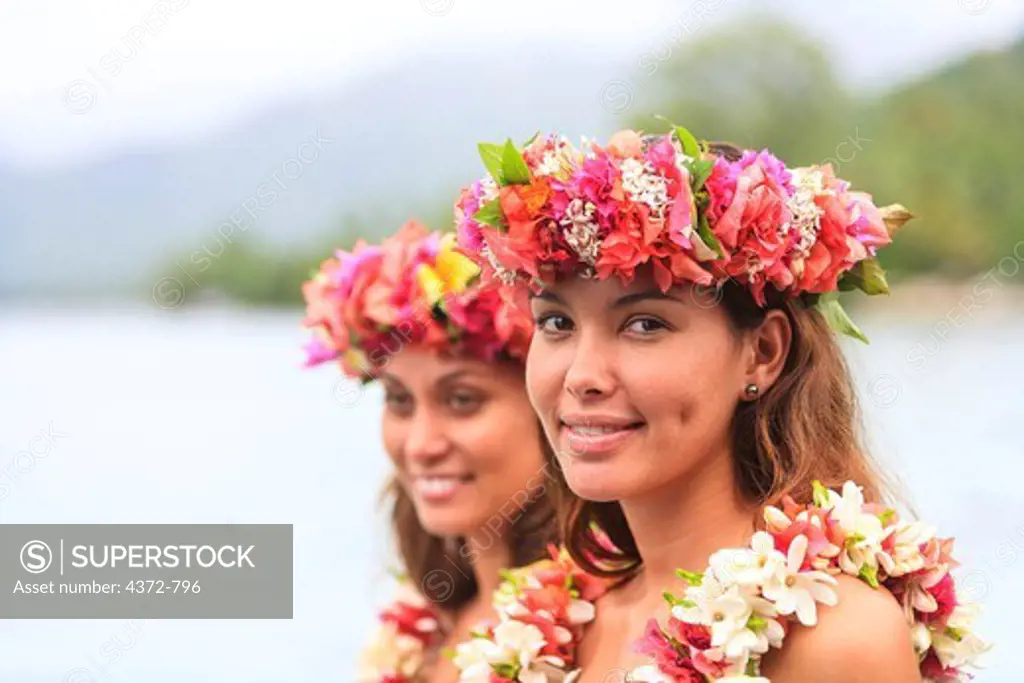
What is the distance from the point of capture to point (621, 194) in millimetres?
2100

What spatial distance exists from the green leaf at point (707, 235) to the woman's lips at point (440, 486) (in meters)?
1.24

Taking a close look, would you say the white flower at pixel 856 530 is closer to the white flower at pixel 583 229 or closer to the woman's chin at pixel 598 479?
the woman's chin at pixel 598 479

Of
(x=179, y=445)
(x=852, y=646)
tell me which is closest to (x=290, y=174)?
(x=179, y=445)

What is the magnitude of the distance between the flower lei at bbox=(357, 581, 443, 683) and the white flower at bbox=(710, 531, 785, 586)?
155 centimetres

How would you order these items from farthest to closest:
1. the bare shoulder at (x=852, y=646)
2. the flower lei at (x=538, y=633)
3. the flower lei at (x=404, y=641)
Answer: the flower lei at (x=404, y=641)
the flower lei at (x=538, y=633)
the bare shoulder at (x=852, y=646)

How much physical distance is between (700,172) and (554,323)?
33 cm

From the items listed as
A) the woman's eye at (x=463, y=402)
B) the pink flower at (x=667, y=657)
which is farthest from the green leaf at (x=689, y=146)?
the woman's eye at (x=463, y=402)

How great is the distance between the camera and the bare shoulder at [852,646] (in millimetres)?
1941

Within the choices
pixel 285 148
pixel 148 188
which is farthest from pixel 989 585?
pixel 148 188

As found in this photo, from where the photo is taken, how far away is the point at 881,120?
15.1ft

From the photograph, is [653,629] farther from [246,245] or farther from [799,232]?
[246,245]

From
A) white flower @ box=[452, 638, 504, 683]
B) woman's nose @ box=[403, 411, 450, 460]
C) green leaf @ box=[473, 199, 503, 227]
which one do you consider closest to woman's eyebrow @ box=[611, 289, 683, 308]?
green leaf @ box=[473, 199, 503, 227]

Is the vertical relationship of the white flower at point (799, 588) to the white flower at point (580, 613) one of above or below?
below

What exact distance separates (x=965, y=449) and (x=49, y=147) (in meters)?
3.18
